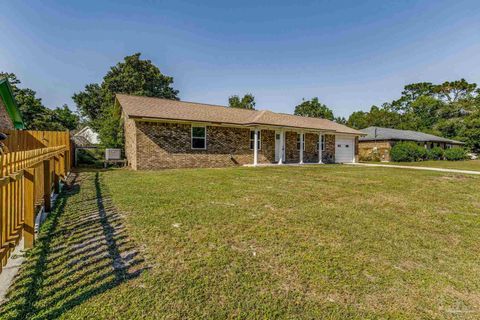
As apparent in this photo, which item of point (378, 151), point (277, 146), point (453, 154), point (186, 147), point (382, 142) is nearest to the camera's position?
point (186, 147)

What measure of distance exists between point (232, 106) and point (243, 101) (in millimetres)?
2497

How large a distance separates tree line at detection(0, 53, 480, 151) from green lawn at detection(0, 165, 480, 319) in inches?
574

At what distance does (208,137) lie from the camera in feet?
50.1

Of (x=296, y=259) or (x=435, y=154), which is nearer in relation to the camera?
(x=296, y=259)

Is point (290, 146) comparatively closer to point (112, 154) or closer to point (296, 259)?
point (112, 154)

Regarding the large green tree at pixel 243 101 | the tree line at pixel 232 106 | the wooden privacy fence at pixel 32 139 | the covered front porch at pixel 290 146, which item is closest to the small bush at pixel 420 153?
the covered front porch at pixel 290 146

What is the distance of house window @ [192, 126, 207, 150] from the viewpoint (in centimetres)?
1483

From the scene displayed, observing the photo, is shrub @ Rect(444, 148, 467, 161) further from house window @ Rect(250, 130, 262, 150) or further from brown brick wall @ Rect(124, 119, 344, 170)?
house window @ Rect(250, 130, 262, 150)

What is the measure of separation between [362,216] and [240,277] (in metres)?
3.68

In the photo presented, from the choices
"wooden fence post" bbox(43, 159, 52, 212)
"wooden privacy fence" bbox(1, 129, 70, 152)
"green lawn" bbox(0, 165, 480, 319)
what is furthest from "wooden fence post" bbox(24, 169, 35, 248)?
"wooden privacy fence" bbox(1, 129, 70, 152)

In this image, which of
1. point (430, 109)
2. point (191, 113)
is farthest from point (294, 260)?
point (430, 109)

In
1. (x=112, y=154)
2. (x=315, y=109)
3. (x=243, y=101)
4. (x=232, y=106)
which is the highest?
(x=243, y=101)

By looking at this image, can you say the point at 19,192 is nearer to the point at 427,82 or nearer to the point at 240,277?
the point at 240,277

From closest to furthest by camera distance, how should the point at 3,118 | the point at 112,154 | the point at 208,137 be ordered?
the point at 3,118, the point at 112,154, the point at 208,137
